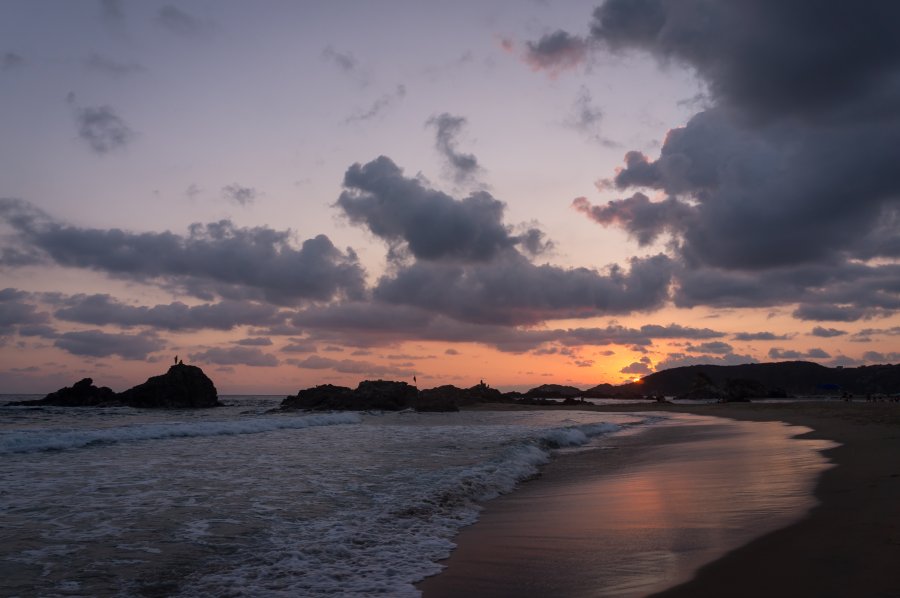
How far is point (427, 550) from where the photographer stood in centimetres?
782

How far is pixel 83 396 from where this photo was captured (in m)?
84.9

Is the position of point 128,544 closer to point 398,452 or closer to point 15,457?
point 398,452

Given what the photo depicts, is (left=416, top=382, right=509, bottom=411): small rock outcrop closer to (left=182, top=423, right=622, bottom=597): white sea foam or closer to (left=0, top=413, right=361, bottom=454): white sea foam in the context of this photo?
(left=0, top=413, right=361, bottom=454): white sea foam

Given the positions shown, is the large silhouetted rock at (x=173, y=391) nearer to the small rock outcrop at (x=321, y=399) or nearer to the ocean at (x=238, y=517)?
the small rock outcrop at (x=321, y=399)

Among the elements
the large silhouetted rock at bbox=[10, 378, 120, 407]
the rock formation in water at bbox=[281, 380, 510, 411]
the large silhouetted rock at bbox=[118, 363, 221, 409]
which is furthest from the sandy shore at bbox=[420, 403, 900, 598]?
the large silhouetted rock at bbox=[10, 378, 120, 407]

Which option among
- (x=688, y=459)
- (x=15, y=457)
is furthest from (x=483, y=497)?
(x=15, y=457)

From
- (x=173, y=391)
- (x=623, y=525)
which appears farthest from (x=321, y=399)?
(x=623, y=525)

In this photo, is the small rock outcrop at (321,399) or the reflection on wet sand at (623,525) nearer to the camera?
the reflection on wet sand at (623,525)

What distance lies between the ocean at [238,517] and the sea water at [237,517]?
0.03m

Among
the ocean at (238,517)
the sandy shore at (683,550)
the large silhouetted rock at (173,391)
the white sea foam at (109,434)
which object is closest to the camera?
the sandy shore at (683,550)

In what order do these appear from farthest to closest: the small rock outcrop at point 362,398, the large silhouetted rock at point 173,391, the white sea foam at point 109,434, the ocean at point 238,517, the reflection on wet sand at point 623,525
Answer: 1. the large silhouetted rock at point 173,391
2. the small rock outcrop at point 362,398
3. the white sea foam at point 109,434
4. the ocean at point 238,517
5. the reflection on wet sand at point 623,525

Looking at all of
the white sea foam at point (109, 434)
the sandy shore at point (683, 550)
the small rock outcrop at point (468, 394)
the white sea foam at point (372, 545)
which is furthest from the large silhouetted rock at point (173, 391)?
the sandy shore at point (683, 550)

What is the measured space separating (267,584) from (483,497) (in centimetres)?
652

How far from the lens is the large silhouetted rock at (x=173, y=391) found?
79.0 metres
